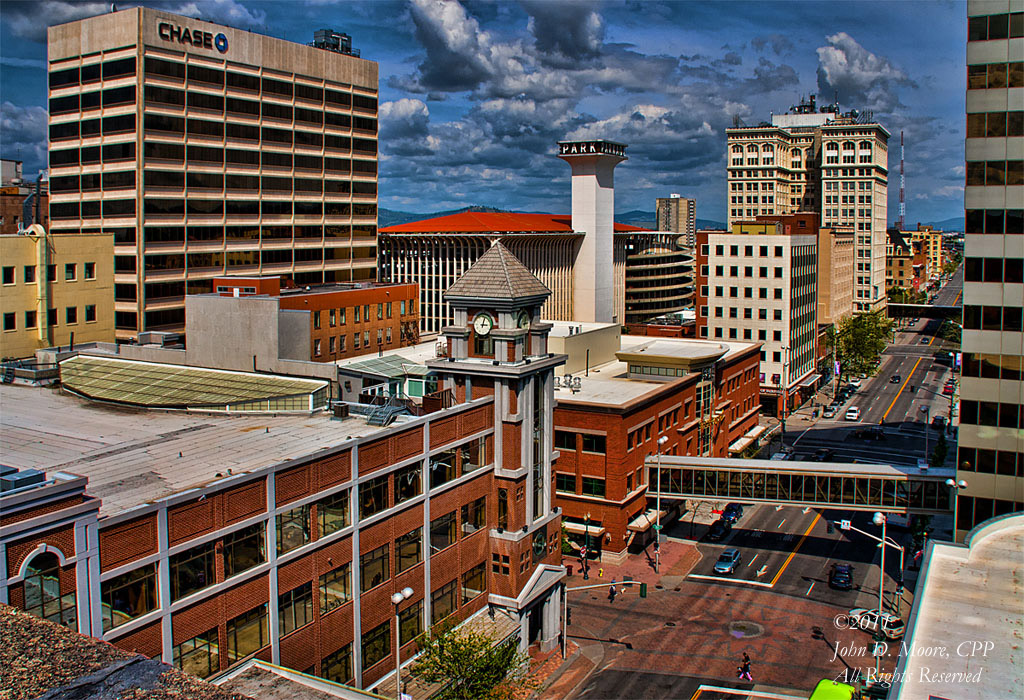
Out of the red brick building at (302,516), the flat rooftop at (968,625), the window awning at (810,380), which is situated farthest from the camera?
the window awning at (810,380)

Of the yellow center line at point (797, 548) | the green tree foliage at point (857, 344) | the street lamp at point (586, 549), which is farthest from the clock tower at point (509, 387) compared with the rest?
the green tree foliage at point (857, 344)

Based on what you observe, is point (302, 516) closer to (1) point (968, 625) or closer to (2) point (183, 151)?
(1) point (968, 625)

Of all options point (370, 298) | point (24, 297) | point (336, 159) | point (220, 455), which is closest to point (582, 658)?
point (220, 455)

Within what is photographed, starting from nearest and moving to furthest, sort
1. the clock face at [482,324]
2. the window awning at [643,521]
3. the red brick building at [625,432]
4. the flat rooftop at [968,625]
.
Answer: the flat rooftop at [968,625], the clock face at [482,324], the red brick building at [625,432], the window awning at [643,521]

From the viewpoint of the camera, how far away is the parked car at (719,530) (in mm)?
84938

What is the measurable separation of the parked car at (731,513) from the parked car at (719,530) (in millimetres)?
611

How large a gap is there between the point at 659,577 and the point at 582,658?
16811 mm

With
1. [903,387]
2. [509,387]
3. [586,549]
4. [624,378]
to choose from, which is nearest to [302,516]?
[509,387]

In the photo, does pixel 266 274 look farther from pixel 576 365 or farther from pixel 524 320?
pixel 524 320

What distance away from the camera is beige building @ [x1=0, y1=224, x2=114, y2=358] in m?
73.3

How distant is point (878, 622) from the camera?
60.8 metres

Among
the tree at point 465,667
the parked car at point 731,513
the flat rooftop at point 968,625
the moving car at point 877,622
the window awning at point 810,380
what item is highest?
the window awning at point 810,380

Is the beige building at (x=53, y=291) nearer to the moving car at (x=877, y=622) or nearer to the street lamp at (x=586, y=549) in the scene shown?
the street lamp at (x=586, y=549)

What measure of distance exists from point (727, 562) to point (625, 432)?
14169mm
